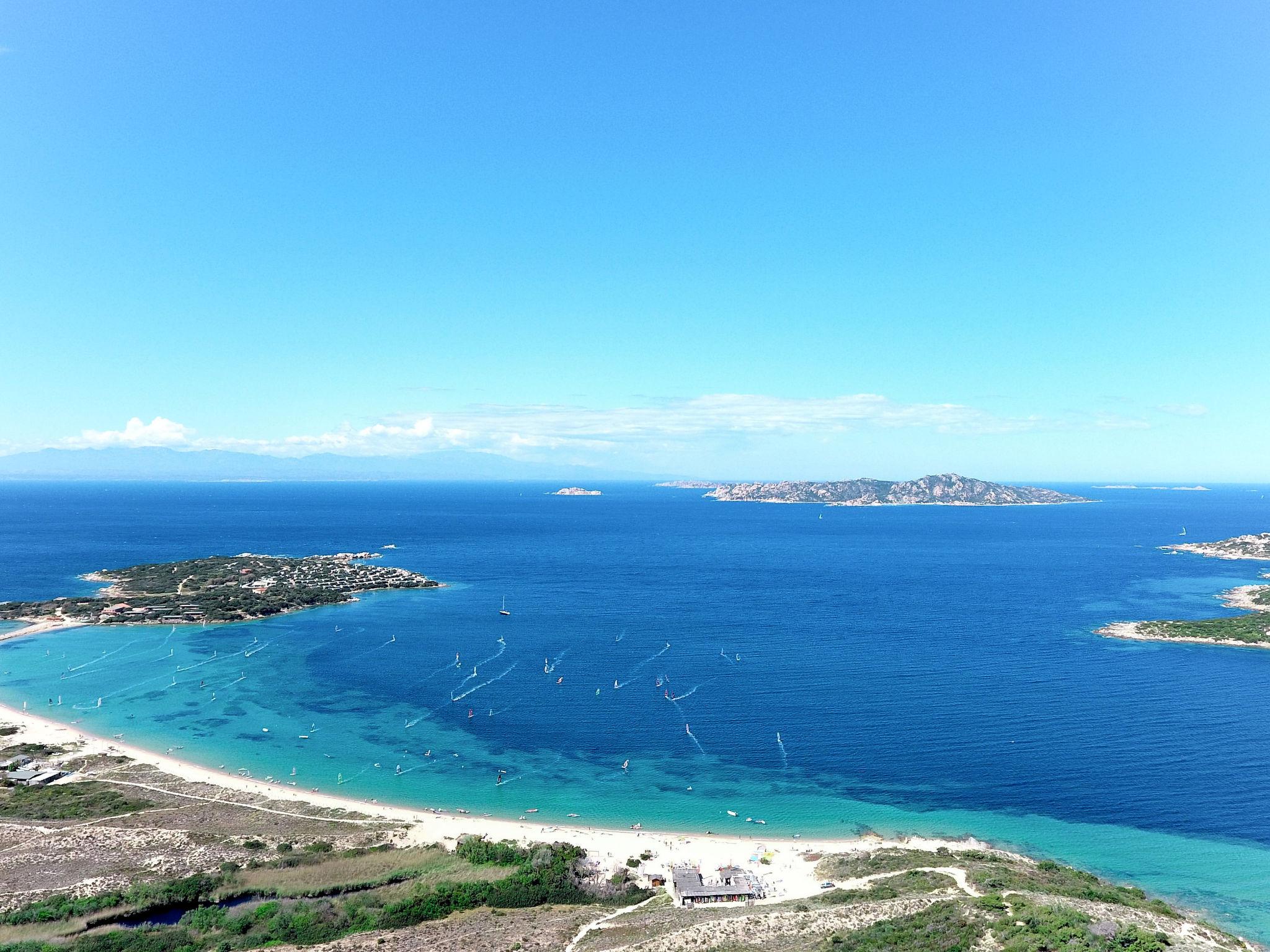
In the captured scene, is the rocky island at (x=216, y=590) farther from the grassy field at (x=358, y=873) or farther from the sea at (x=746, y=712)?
the grassy field at (x=358, y=873)

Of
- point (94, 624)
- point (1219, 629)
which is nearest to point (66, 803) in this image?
point (94, 624)

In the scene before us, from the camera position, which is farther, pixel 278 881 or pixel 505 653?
pixel 505 653

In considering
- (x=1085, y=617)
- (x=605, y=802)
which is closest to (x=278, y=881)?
(x=605, y=802)

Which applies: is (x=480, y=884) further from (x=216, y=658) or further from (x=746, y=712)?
(x=216, y=658)

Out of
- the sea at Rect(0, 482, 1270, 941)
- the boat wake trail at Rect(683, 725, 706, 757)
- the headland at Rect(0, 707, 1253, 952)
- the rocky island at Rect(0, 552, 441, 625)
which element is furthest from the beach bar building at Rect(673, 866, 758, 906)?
the rocky island at Rect(0, 552, 441, 625)

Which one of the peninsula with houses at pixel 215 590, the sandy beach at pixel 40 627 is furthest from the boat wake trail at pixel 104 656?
the sandy beach at pixel 40 627

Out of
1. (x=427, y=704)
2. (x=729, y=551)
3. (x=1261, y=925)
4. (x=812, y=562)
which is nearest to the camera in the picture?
(x=1261, y=925)

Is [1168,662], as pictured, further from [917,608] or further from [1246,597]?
[1246,597]
